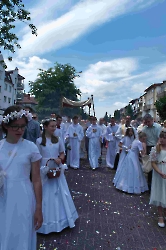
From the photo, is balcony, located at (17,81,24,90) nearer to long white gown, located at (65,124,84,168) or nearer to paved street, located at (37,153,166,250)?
long white gown, located at (65,124,84,168)

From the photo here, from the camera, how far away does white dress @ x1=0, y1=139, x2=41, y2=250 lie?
2.37 metres

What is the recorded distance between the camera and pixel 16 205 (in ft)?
7.82

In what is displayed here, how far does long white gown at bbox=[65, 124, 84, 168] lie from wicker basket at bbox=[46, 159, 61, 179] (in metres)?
6.03

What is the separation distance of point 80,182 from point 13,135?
18.5 feet

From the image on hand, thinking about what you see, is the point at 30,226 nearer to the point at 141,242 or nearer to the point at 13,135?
the point at 13,135

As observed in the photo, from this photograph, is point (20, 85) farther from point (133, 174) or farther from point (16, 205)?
point (16, 205)

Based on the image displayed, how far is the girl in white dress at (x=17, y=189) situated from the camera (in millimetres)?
2371

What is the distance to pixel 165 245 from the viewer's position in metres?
3.93

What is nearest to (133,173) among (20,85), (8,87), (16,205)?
(16,205)

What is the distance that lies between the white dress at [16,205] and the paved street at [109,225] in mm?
1539

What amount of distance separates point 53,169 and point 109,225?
61.2 inches

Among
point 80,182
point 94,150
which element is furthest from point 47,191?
point 94,150

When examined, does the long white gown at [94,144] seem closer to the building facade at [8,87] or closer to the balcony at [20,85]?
the building facade at [8,87]

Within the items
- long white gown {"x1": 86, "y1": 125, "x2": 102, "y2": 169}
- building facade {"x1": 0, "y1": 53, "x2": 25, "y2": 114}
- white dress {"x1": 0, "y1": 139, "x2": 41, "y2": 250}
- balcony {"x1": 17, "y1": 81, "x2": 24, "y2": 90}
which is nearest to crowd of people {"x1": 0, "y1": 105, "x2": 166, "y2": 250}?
white dress {"x1": 0, "y1": 139, "x2": 41, "y2": 250}
